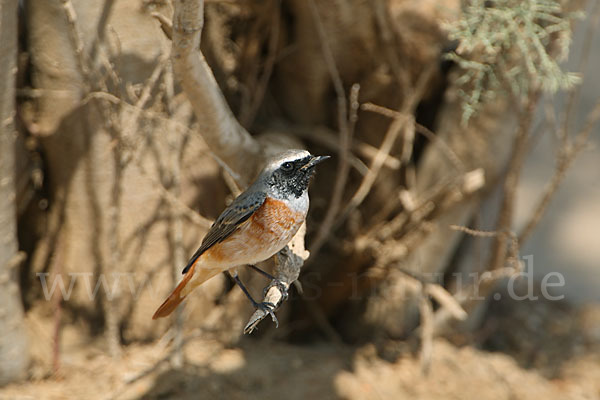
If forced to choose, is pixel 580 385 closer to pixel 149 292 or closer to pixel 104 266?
pixel 149 292

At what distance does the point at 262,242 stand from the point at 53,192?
232 cm

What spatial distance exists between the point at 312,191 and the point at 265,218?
2660 mm

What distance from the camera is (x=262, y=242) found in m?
2.24

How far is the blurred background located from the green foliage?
2 cm

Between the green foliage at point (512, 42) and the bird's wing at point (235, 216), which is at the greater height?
the green foliage at point (512, 42)

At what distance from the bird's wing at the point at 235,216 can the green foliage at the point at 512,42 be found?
1.55 meters

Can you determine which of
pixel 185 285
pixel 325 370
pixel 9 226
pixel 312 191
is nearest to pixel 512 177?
pixel 312 191

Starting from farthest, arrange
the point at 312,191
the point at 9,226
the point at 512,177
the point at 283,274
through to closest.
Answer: the point at 312,191
the point at 512,177
the point at 9,226
the point at 283,274

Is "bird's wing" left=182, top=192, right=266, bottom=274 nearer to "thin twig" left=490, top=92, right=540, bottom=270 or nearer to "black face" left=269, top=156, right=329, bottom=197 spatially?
"black face" left=269, top=156, right=329, bottom=197

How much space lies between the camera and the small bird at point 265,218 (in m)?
2.25

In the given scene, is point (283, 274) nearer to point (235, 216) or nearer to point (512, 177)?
point (235, 216)

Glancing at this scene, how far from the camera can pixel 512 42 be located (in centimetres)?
354

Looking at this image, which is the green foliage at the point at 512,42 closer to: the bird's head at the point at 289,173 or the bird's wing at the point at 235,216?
the bird's head at the point at 289,173

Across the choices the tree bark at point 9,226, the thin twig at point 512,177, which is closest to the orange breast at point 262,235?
the tree bark at point 9,226
